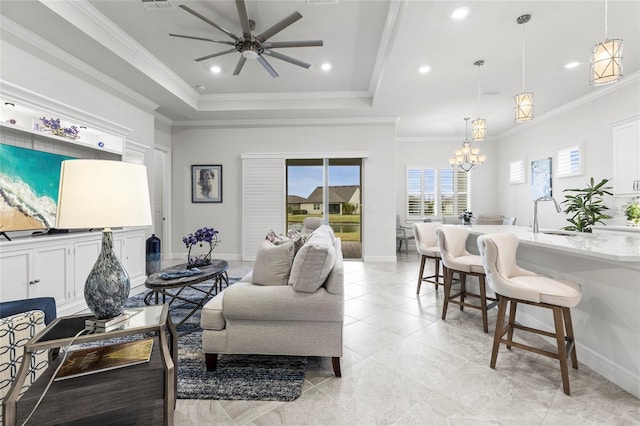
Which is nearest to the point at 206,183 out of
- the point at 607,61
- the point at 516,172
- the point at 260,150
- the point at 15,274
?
the point at 260,150

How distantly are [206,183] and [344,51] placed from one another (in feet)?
13.2

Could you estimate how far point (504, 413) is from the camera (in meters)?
1.57

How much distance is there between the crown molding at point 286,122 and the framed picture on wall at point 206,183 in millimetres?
899

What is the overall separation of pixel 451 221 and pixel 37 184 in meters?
7.61

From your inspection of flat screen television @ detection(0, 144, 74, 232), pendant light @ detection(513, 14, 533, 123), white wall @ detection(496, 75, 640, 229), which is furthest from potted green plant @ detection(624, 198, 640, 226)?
flat screen television @ detection(0, 144, 74, 232)

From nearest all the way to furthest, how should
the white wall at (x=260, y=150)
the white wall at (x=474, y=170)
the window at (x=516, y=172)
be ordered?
the white wall at (x=260, y=150) → the window at (x=516, y=172) → the white wall at (x=474, y=170)

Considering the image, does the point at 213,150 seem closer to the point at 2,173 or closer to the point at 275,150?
the point at 275,150

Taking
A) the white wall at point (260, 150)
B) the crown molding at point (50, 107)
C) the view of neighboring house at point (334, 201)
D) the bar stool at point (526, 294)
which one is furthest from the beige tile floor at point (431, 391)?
the view of neighboring house at point (334, 201)

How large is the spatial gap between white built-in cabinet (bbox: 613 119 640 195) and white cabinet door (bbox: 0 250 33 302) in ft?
24.6

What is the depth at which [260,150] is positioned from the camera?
597 centimetres

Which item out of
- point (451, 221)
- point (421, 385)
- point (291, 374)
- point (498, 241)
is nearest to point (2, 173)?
point (291, 374)

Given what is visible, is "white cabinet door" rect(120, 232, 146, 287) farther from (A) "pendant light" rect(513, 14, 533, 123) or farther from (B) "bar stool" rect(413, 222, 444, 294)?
(A) "pendant light" rect(513, 14, 533, 123)

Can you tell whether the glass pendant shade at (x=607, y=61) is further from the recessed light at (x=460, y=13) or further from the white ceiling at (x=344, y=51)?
the recessed light at (x=460, y=13)

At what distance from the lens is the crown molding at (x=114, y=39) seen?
264cm
